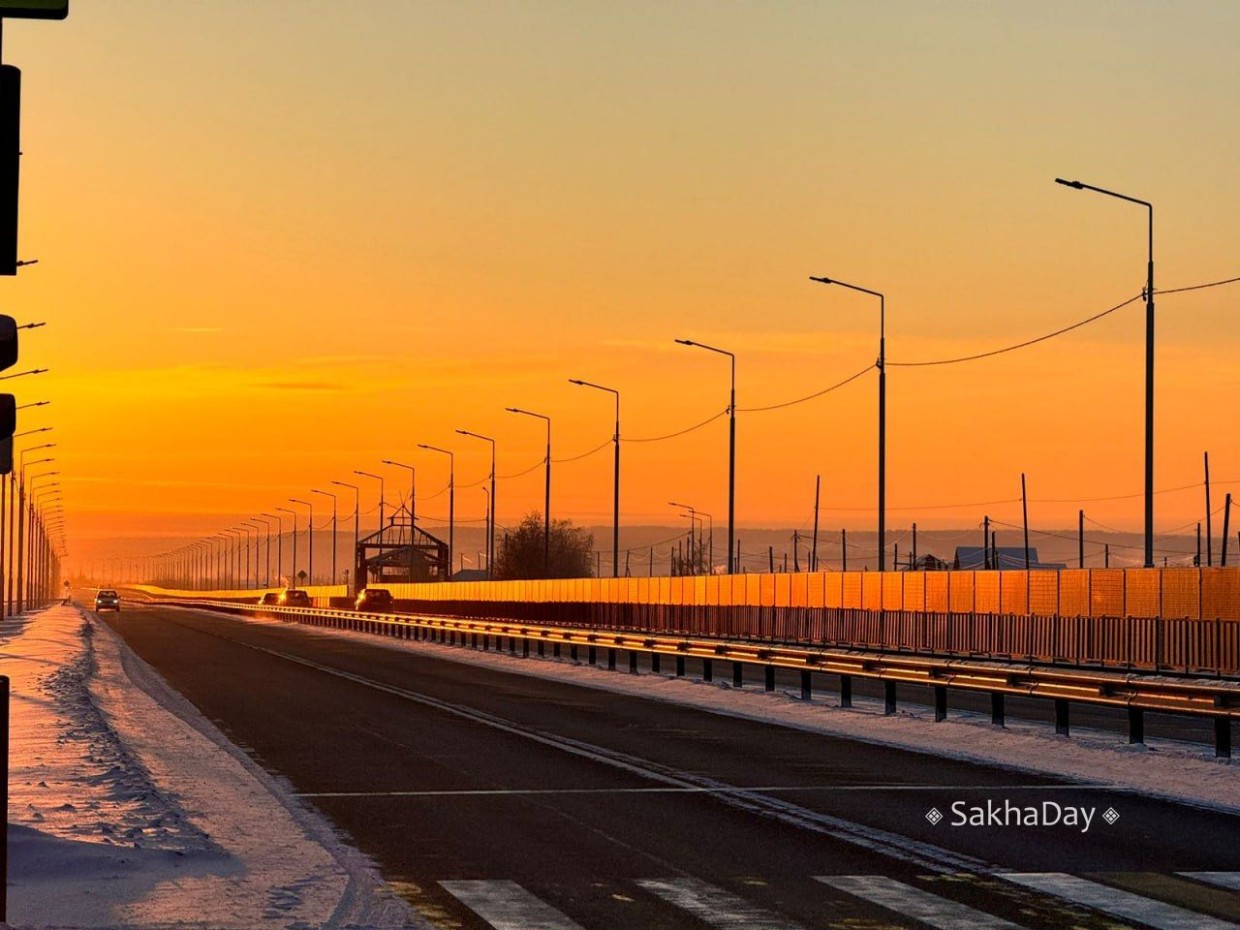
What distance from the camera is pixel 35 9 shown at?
30.1 ft

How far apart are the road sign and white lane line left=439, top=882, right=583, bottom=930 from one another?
4.97 meters

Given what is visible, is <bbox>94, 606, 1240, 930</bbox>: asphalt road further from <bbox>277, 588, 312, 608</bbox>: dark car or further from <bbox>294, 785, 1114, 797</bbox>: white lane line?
<bbox>277, 588, 312, 608</bbox>: dark car

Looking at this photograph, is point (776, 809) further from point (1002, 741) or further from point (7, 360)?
point (7, 360)

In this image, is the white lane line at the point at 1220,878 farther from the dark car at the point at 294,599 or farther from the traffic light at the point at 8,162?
the dark car at the point at 294,599

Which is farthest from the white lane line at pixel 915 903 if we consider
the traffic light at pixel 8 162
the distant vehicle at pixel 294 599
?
the distant vehicle at pixel 294 599

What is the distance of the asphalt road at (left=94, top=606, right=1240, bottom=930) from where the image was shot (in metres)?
10.7

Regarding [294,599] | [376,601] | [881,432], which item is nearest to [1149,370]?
[881,432]

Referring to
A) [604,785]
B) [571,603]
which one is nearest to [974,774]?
[604,785]

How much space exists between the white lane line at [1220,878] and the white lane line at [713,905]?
287 cm

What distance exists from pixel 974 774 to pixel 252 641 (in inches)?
2141

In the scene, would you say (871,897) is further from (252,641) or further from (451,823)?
(252,641)

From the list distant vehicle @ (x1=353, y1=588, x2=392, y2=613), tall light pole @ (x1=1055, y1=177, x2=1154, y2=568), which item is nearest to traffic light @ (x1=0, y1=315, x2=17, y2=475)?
tall light pole @ (x1=1055, y1=177, x2=1154, y2=568)

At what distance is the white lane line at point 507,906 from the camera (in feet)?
33.4

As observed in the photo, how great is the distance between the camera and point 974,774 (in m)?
18.8
